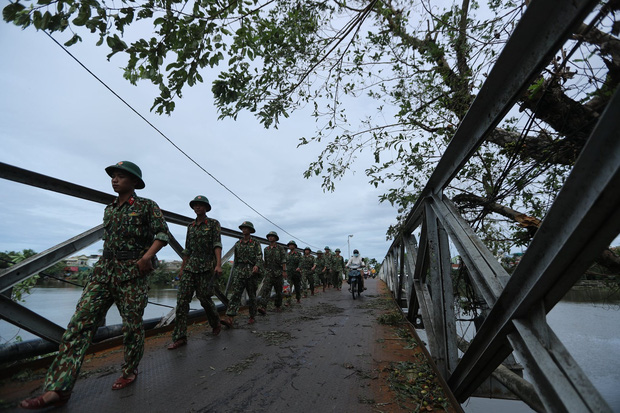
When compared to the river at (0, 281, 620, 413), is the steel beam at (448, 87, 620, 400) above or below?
above

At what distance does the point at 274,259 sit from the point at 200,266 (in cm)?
317

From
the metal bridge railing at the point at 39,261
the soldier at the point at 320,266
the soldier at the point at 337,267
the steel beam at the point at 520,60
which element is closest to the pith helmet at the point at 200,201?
the metal bridge railing at the point at 39,261

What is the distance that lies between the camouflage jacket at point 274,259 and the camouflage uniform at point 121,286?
4.40 metres

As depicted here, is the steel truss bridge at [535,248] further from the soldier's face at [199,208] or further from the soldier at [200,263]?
the soldier's face at [199,208]

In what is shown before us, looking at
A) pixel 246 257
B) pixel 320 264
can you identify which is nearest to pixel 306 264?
pixel 320 264

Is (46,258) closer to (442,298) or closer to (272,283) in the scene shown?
(442,298)

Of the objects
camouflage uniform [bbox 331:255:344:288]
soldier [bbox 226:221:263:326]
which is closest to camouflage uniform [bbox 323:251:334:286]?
camouflage uniform [bbox 331:255:344:288]

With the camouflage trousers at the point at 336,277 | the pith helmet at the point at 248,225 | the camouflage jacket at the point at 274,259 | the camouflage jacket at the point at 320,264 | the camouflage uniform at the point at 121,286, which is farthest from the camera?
the camouflage jacket at the point at 320,264

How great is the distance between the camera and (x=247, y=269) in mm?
5621

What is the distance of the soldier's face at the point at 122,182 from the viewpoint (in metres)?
2.80

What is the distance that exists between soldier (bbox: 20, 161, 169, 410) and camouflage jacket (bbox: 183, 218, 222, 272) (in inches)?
52.0

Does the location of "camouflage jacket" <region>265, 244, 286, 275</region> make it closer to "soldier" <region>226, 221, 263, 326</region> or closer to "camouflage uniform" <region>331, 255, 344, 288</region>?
"soldier" <region>226, 221, 263, 326</region>

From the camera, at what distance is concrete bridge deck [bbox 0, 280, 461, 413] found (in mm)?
2059

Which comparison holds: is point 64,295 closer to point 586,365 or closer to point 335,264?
point 335,264
